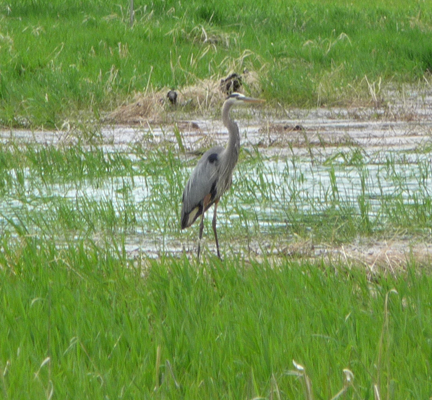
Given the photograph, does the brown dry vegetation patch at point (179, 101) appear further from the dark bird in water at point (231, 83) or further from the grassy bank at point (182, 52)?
the grassy bank at point (182, 52)

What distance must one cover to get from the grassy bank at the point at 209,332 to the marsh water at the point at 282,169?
681 millimetres

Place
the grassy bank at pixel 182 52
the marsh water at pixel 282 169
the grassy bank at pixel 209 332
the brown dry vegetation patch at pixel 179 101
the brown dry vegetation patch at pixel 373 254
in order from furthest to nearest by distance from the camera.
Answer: the grassy bank at pixel 182 52, the brown dry vegetation patch at pixel 179 101, the marsh water at pixel 282 169, the brown dry vegetation patch at pixel 373 254, the grassy bank at pixel 209 332

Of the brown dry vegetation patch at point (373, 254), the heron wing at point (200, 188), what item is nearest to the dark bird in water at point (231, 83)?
the heron wing at point (200, 188)

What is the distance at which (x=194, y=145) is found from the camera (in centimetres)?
791

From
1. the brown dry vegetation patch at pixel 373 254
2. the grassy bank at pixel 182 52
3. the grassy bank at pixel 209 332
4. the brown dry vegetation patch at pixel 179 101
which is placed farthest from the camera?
the grassy bank at pixel 182 52

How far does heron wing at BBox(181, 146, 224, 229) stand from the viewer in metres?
5.02

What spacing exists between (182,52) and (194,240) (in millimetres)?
6654

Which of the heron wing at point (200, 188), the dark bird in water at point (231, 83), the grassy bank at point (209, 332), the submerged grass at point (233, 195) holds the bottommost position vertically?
the dark bird in water at point (231, 83)

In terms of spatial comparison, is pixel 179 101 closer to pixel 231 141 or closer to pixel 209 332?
pixel 231 141

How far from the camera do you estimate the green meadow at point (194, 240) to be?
2.62 m

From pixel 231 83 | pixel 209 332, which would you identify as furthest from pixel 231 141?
pixel 231 83

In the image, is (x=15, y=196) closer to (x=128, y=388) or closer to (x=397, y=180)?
(x=397, y=180)

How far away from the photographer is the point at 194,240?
5.21m

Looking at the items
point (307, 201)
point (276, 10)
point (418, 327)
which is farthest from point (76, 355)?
point (276, 10)
